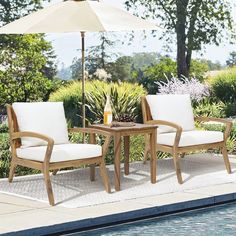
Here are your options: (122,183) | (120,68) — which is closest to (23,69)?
(122,183)

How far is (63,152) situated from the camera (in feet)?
21.8

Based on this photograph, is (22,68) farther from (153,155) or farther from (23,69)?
(153,155)

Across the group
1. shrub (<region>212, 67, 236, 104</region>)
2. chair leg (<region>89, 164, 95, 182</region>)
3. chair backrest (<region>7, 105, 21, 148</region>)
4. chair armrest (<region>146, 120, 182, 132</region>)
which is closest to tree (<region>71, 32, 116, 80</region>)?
shrub (<region>212, 67, 236, 104</region>)

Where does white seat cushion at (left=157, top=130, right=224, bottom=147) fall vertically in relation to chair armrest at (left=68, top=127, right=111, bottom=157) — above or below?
below

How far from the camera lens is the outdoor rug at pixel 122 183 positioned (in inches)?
266

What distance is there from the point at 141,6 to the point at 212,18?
9.69 feet

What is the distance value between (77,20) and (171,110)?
1.64 meters

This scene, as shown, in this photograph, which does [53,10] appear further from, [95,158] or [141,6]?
[141,6]

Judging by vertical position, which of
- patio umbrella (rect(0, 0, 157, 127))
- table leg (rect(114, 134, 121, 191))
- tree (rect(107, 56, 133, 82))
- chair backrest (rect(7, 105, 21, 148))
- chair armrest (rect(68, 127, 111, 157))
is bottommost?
tree (rect(107, 56, 133, 82))

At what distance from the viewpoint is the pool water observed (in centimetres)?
574

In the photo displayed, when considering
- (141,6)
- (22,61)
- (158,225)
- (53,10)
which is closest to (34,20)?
(53,10)

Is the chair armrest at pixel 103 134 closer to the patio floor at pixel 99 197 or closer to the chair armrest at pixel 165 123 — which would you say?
the patio floor at pixel 99 197

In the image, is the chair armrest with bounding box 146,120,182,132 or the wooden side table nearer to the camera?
the wooden side table

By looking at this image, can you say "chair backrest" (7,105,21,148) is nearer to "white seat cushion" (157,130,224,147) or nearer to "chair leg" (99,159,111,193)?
"chair leg" (99,159,111,193)
